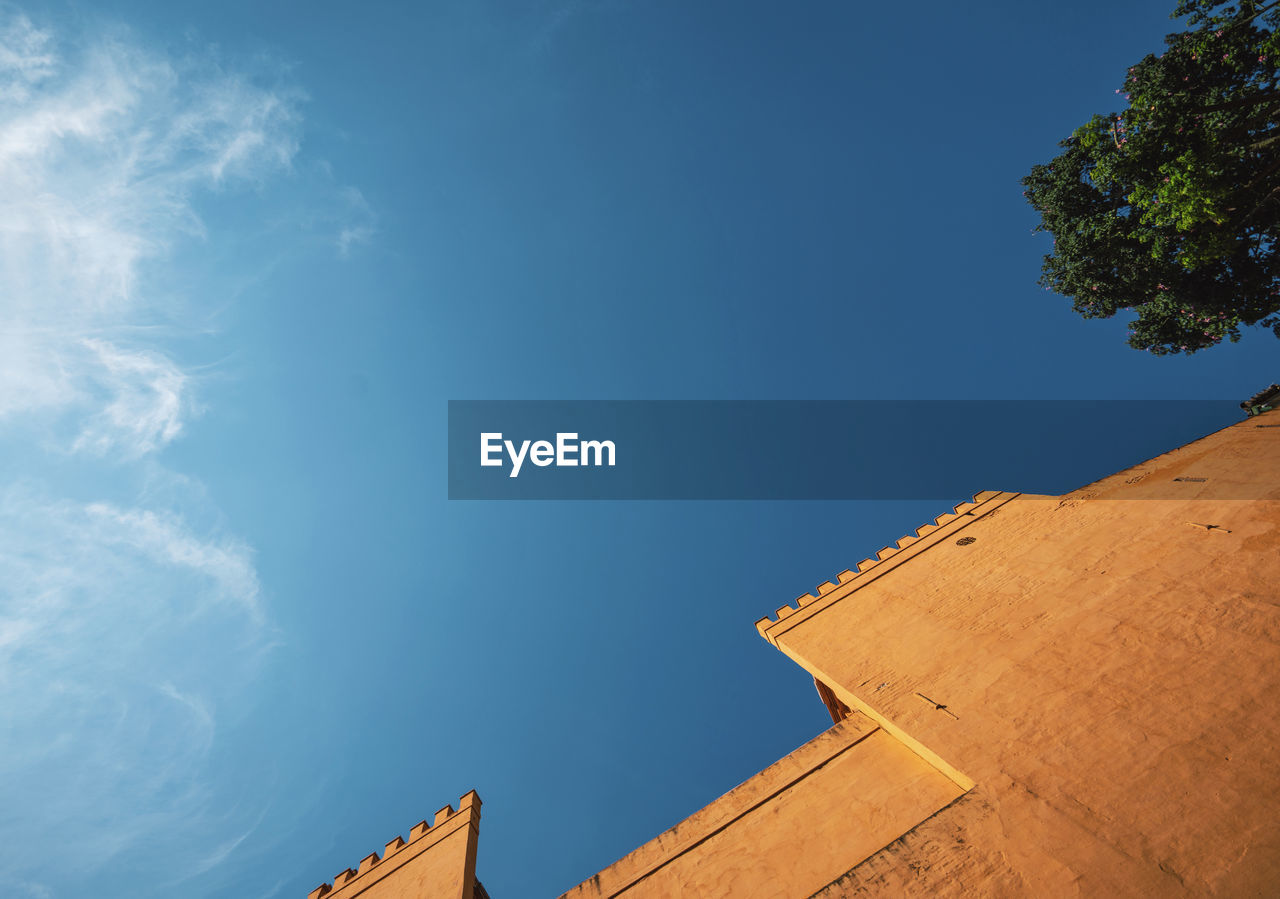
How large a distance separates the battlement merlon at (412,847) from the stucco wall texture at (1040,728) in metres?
0.06

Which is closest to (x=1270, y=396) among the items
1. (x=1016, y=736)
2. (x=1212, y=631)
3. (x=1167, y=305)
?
(x=1167, y=305)

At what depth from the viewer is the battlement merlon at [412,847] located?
9.32 metres

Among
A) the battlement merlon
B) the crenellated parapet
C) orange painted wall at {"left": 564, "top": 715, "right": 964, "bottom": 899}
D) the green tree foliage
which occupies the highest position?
the green tree foliage

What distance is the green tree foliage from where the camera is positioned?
10.4 meters

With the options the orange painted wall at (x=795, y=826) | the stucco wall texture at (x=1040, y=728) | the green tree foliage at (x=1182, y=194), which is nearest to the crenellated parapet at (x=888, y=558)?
the stucco wall texture at (x=1040, y=728)

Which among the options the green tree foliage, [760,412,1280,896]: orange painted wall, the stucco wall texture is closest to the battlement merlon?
the stucco wall texture

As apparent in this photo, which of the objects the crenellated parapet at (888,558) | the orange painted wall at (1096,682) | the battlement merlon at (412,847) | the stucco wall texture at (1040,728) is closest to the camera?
the orange painted wall at (1096,682)

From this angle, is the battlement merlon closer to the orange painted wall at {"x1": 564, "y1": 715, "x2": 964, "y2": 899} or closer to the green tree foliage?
the orange painted wall at {"x1": 564, "y1": 715, "x2": 964, "y2": 899}

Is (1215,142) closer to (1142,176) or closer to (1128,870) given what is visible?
(1142,176)

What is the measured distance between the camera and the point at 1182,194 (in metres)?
9.98

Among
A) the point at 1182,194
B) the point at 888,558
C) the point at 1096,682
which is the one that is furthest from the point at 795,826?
the point at 1182,194

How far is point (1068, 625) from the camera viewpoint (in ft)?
25.5

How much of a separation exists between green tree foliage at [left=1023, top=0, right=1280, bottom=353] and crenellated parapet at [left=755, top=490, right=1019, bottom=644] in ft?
24.2

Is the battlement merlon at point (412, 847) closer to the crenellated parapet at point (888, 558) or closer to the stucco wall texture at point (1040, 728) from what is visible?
the stucco wall texture at point (1040, 728)
